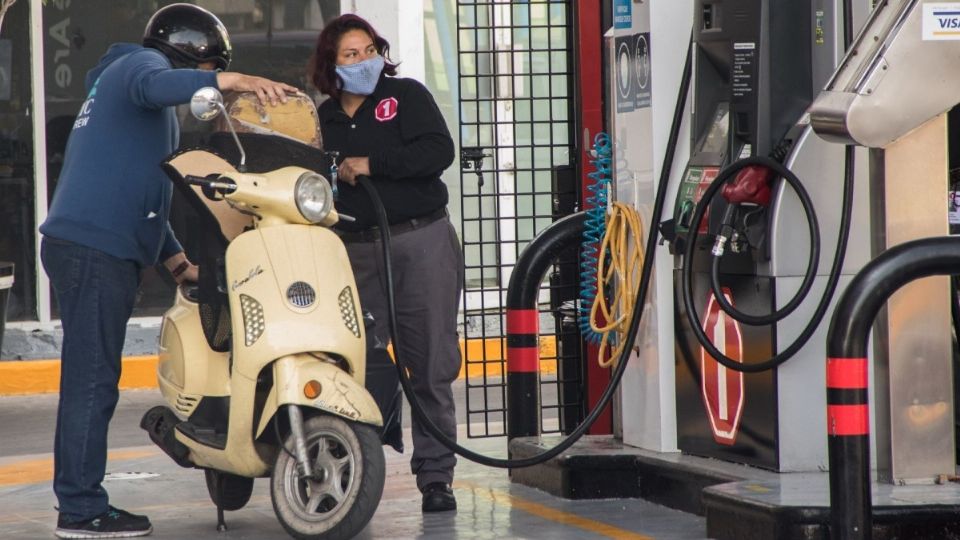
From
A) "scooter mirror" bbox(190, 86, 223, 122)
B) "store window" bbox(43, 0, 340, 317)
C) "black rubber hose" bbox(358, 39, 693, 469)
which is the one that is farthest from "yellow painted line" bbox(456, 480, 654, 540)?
"store window" bbox(43, 0, 340, 317)

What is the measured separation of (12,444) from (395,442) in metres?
→ 3.91

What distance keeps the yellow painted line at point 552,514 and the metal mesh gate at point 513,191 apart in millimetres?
743

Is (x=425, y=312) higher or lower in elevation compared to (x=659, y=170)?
lower

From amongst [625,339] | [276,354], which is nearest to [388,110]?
[625,339]

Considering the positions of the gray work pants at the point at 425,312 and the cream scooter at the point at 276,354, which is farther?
the gray work pants at the point at 425,312

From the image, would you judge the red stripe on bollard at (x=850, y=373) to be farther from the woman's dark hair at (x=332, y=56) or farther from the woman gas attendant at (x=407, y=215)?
the woman's dark hair at (x=332, y=56)

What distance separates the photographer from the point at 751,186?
214 inches

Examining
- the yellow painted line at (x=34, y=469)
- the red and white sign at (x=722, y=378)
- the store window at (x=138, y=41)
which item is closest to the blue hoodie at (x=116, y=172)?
the red and white sign at (x=722, y=378)

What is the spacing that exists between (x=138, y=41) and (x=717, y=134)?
6928mm

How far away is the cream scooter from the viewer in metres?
→ 5.17

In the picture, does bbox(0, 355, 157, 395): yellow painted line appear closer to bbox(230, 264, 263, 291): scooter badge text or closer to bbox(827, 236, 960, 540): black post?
bbox(230, 264, 263, 291): scooter badge text

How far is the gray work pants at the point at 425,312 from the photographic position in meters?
6.14

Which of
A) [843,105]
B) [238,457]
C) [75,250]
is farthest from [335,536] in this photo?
[843,105]

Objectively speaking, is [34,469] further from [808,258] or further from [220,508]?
[808,258]
